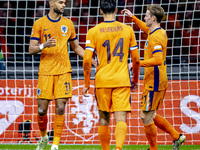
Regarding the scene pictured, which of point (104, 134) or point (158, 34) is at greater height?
point (158, 34)

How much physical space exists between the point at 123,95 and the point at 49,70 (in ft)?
4.45

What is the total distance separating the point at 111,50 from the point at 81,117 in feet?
10.5

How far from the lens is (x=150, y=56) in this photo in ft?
15.9

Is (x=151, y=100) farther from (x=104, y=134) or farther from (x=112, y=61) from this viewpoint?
(x=112, y=61)

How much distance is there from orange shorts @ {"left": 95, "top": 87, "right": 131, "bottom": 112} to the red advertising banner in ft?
9.29

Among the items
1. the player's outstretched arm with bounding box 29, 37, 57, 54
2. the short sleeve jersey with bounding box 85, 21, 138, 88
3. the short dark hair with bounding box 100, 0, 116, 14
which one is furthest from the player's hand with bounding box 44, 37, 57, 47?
the short dark hair with bounding box 100, 0, 116, 14

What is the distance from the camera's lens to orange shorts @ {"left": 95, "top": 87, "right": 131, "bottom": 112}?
3971 mm

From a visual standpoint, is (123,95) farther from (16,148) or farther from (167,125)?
(16,148)

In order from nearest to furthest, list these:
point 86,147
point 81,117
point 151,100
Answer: point 151,100, point 86,147, point 81,117

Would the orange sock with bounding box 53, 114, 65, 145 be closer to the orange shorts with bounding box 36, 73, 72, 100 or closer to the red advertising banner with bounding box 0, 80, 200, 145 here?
the orange shorts with bounding box 36, 73, 72, 100

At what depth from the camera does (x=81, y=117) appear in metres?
6.96

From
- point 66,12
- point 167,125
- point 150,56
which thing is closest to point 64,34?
point 150,56

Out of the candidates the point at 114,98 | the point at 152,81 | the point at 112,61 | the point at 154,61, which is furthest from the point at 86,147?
the point at 112,61

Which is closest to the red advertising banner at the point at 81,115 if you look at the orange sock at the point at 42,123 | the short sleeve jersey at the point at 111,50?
the orange sock at the point at 42,123
